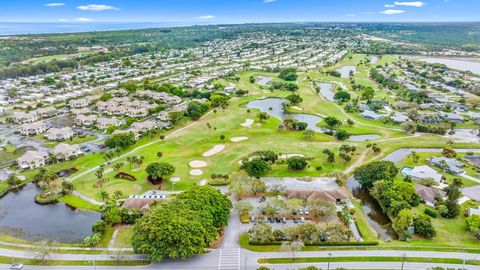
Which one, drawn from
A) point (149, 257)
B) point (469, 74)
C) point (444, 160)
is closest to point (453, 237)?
point (444, 160)

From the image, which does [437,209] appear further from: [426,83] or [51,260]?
[426,83]

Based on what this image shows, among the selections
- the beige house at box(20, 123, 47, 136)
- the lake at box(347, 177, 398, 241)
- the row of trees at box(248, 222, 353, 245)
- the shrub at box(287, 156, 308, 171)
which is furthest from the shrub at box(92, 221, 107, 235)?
the beige house at box(20, 123, 47, 136)

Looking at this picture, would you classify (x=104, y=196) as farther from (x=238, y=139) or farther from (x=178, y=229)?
(x=238, y=139)

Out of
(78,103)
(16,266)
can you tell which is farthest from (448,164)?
(78,103)

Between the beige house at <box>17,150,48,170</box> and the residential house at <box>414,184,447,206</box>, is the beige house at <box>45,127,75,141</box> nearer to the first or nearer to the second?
the beige house at <box>17,150,48,170</box>

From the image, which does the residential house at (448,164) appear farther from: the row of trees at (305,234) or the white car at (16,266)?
the white car at (16,266)

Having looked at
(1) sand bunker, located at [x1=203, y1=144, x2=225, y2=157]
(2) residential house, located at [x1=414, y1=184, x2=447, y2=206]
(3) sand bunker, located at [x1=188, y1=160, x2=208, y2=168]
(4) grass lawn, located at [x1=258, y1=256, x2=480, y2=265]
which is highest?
(1) sand bunker, located at [x1=203, y1=144, x2=225, y2=157]
